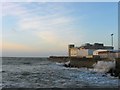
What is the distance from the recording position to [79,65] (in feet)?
211

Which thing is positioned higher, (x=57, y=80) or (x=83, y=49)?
(x=83, y=49)

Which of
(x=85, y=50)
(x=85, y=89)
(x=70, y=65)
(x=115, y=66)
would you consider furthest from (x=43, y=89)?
(x=85, y=50)

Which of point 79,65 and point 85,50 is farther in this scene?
point 85,50

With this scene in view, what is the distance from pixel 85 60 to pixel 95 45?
1800 inches

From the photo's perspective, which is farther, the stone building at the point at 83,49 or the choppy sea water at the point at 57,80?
the stone building at the point at 83,49

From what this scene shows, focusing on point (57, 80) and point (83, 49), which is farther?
point (83, 49)

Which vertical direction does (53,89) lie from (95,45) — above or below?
below

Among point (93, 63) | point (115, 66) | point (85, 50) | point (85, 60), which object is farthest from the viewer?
point (85, 50)

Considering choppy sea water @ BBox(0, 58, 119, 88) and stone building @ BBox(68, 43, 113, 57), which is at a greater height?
stone building @ BBox(68, 43, 113, 57)

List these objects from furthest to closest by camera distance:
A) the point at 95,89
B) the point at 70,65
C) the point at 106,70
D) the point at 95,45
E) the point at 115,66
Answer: the point at 95,45 → the point at 70,65 → the point at 106,70 → the point at 115,66 → the point at 95,89

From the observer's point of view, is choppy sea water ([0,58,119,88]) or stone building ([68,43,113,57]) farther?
stone building ([68,43,113,57])

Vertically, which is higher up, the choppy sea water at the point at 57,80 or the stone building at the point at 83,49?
the stone building at the point at 83,49

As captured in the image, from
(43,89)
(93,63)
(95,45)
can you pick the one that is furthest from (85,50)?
(43,89)

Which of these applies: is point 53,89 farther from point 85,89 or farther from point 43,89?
point 85,89
